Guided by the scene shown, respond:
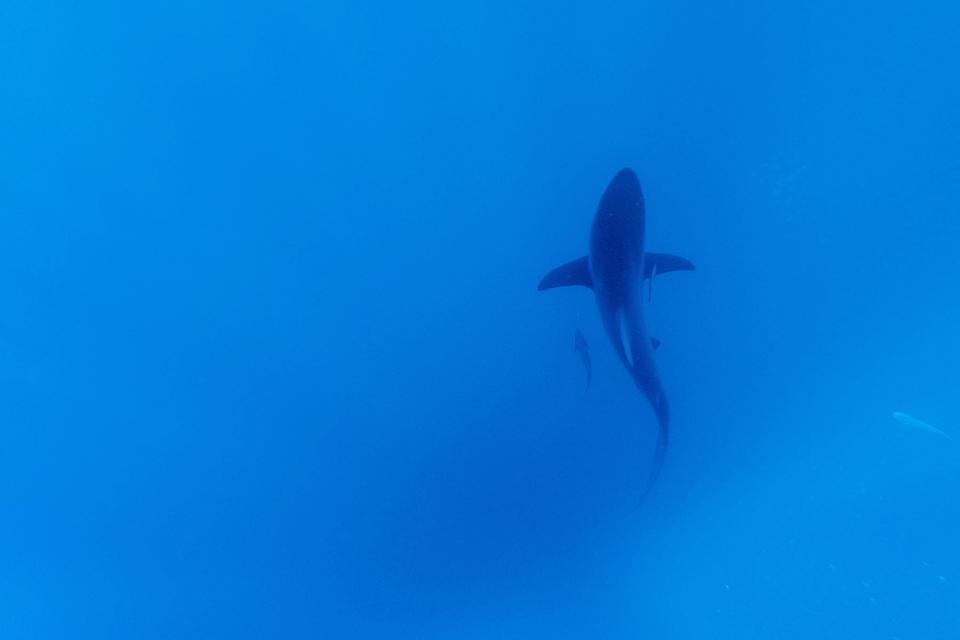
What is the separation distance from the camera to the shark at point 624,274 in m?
4.93

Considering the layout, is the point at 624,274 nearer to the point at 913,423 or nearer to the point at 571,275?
the point at 571,275

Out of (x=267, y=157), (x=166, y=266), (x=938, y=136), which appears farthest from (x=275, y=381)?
(x=938, y=136)

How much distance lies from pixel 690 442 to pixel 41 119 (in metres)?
12.1

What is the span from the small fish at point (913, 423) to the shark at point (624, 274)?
34.0ft

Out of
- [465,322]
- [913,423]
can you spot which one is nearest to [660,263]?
[465,322]

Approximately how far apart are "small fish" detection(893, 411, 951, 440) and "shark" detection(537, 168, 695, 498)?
10.3 metres

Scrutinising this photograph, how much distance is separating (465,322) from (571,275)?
5.30 metres

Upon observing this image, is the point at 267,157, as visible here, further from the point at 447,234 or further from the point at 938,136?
the point at 938,136

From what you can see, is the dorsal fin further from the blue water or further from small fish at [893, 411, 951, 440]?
small fish at [893, 411, 951, 440]

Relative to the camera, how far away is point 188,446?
14.0 meters

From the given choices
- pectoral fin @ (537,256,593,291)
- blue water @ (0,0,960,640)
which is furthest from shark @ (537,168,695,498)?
blue water @ (0,0,960,640)

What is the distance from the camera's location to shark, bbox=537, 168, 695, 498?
4930mm

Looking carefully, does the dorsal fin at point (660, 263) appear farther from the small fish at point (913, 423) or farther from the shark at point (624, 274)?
the small fish at point (913, 423)

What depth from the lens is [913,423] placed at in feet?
43.9
